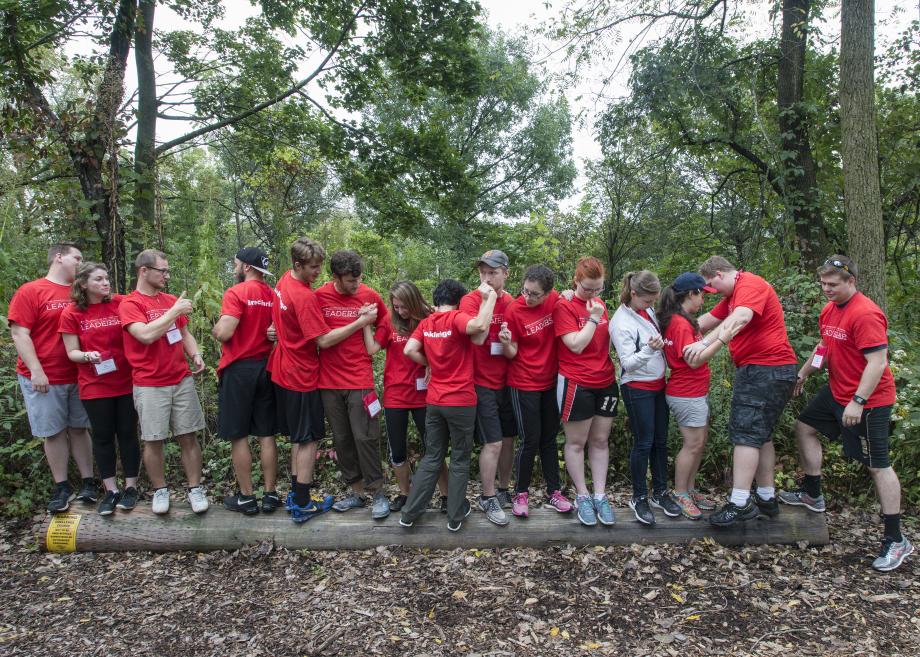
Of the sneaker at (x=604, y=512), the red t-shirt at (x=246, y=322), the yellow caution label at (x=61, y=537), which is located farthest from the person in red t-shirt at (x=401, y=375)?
the yellow caution label at (x=61, y=537)

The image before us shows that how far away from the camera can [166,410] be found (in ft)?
13.3

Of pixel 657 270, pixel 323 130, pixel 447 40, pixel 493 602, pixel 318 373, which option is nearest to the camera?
pixel 493 602

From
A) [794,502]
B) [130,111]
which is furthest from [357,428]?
[130,111]

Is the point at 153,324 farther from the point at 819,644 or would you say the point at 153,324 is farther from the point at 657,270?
the point at 657,270

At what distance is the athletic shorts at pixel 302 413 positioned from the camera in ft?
13.4

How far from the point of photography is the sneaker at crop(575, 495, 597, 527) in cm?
394

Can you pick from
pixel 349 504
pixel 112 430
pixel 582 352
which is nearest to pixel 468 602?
pixel 349 504

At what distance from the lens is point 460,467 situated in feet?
12.7

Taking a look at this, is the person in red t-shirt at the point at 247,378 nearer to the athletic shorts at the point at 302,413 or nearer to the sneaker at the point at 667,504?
the athletic shorts at the point at 302,413

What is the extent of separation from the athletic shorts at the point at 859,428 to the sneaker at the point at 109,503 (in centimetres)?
548

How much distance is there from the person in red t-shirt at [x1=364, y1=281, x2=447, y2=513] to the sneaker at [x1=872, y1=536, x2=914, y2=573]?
3058mm

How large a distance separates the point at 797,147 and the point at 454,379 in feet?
24.3

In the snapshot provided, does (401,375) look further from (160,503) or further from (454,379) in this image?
(160,503)

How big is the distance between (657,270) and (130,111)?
956 centimetres
